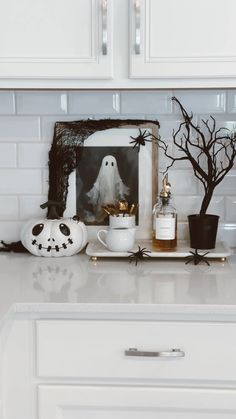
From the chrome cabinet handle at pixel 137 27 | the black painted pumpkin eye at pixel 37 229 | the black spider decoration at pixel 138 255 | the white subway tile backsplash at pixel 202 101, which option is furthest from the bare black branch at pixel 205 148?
the black painted pumpkin eye at pixel 37 229

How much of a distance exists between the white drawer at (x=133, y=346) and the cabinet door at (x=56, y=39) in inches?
29.9

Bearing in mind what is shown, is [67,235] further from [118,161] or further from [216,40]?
[216,40]

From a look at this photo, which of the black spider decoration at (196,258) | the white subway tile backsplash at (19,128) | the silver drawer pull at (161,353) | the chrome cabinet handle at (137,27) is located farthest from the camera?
the white subway tile backsplash at (19,128)

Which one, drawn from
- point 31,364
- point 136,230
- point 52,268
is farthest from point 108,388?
point 136,230

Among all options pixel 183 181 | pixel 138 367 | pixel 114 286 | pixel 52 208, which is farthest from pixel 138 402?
pixel 183 181

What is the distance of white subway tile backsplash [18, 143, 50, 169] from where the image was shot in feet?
7.72

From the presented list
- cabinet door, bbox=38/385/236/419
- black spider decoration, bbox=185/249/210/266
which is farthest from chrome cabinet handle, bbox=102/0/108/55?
cabinet door, bbox=38/385/236/419

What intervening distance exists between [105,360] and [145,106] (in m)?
0.98

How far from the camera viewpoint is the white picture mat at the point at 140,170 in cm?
233

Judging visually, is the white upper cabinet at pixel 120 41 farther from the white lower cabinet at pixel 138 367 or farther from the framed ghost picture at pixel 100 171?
the white lower cabinet at pixel 138 367

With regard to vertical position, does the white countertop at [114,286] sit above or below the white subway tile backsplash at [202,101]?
below

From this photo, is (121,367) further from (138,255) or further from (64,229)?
(64,229)

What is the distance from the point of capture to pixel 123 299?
5.62ft

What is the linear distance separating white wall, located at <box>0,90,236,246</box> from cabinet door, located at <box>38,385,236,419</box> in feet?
2.55
